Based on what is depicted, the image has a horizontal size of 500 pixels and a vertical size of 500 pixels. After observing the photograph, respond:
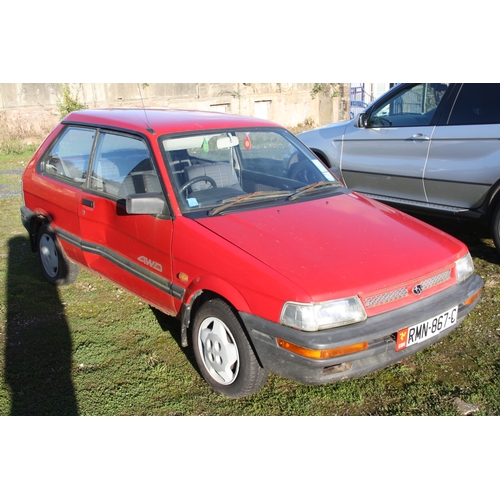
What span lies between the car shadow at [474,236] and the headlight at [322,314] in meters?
3.11

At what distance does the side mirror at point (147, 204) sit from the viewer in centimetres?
356

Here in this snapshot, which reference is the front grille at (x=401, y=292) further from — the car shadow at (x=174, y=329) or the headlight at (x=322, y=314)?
the car shadow at (x=174, y=329)

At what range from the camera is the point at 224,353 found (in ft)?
10.7

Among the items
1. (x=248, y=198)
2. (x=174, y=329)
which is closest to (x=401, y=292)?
(x=248, y=198)

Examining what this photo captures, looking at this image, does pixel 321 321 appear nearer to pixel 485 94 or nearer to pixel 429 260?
pixel 429 260

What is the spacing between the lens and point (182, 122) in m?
4.15

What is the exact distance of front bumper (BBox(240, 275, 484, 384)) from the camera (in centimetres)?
283

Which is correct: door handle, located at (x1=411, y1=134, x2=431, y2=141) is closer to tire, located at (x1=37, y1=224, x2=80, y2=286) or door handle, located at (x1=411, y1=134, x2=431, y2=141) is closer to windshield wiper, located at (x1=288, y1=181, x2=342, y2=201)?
windshield wiper, located at (x1=288, y1=181, x2=342, y2=201)

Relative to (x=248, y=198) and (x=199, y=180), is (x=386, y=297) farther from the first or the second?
(x=199, y=180)

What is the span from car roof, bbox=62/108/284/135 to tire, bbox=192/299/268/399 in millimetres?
1496

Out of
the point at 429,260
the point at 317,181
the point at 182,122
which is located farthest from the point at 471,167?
the point at 182,122

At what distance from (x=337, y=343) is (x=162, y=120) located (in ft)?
7.77

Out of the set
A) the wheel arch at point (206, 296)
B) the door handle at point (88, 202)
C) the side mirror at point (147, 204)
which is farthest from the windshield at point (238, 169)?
the door handle at point (88, 202)

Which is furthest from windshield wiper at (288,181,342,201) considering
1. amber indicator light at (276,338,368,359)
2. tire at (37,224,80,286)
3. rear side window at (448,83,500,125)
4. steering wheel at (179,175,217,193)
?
tire at (37,224,80,286)
